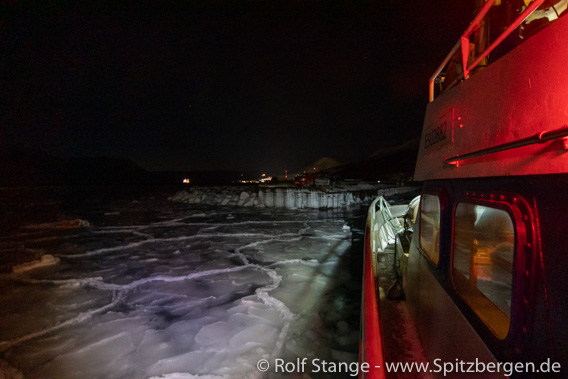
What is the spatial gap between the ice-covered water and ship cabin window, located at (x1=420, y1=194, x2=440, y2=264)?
222 cm

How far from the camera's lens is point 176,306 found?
19.6ft

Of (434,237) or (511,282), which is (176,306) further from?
(511,282)

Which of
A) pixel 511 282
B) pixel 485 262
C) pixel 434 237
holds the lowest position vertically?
pixel 485 262

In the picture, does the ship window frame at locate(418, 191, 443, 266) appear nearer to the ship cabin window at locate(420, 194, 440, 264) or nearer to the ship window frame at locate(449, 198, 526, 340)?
the ship cabin window at locate(420, 194, 440, 264)

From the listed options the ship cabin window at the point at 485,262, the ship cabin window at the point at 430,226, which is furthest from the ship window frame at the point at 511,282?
the ship cabin window at the point at 430,226

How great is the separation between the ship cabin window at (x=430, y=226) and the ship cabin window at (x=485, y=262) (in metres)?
0.28

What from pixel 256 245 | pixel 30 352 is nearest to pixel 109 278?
pixel 30 352

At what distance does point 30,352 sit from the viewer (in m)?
4.47

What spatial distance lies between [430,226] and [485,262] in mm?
683

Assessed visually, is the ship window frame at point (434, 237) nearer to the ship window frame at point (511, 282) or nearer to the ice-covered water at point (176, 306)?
the ship window frame at point (511, 282)

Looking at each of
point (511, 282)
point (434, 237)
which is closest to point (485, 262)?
point (434, 237)

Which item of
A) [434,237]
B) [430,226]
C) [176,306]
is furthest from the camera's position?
[176,306]

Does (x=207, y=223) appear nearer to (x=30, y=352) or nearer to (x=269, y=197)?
(x=269, y=197)

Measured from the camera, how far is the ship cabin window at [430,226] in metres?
3.02
